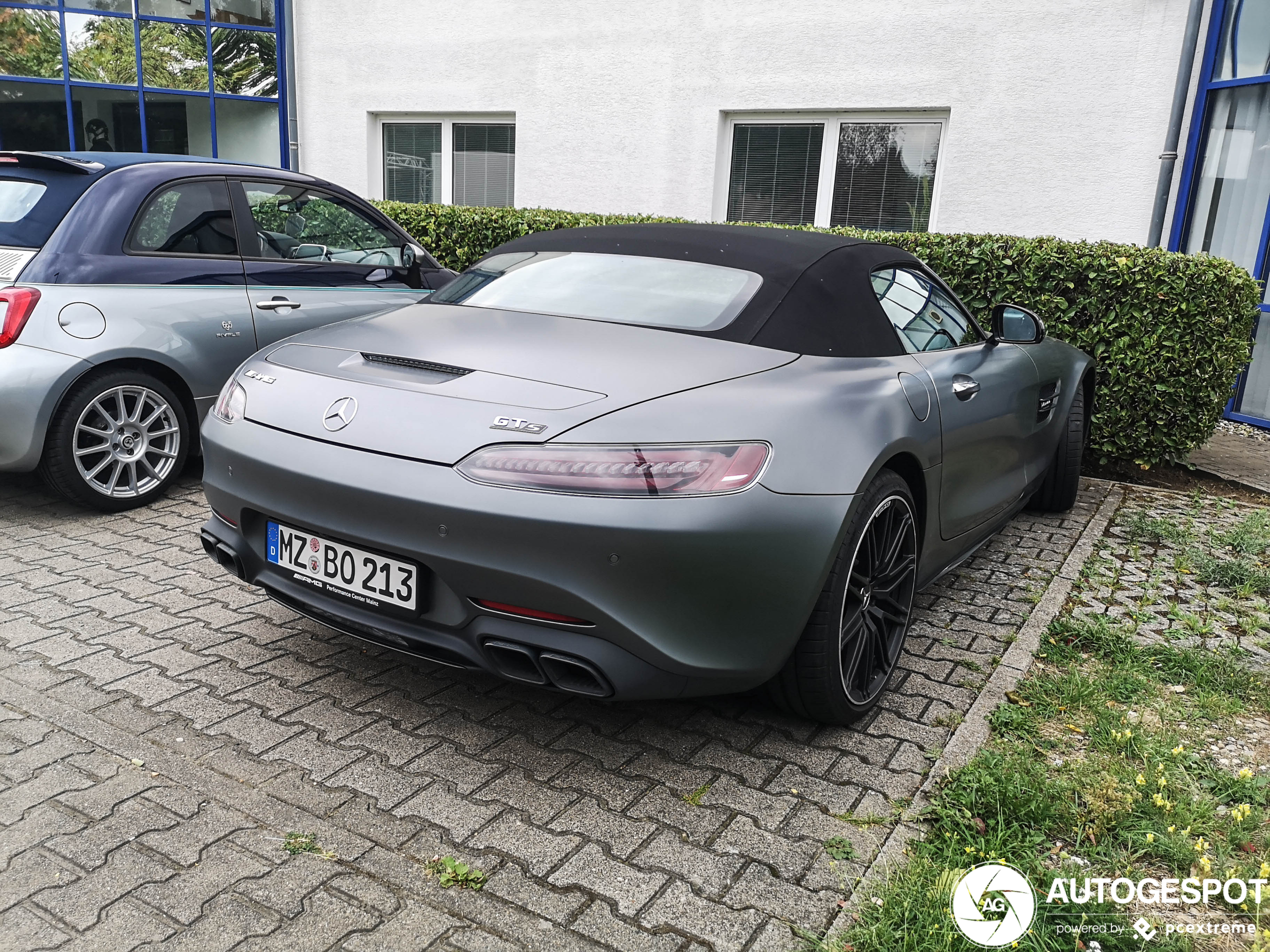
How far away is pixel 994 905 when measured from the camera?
2301 mm

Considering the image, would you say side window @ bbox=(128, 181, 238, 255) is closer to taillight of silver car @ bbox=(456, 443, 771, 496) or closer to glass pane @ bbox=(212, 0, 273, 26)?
taillight of silver car @ bbox=(456, 443, 771, 496)

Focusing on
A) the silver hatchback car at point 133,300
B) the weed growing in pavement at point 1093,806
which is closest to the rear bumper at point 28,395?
the silver hatchback car at point 133,300

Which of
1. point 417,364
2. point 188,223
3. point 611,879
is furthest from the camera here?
point 188,223

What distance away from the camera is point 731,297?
10.6 feet

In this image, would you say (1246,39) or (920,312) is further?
(1246,39)

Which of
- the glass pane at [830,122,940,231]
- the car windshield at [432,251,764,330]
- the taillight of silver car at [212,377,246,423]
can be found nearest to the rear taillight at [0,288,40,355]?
the taillight of silver car at [212,377,246,423]

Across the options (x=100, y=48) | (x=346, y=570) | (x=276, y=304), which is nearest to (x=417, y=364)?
(x=346, y=570)

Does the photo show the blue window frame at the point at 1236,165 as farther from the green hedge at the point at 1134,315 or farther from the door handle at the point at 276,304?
the door handle at the point at 276,304

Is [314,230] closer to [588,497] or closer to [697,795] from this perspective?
[588,497]

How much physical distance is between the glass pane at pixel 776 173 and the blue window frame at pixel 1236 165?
→ 3.19m

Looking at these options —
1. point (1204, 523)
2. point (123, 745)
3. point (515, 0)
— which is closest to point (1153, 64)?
point (1204, 523)

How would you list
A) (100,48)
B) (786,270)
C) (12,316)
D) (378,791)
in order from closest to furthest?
(378,791)
(786,270)
(12,316)
(100,48)

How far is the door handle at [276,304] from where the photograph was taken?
5.36m

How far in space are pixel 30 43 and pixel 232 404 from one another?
13.8 m
